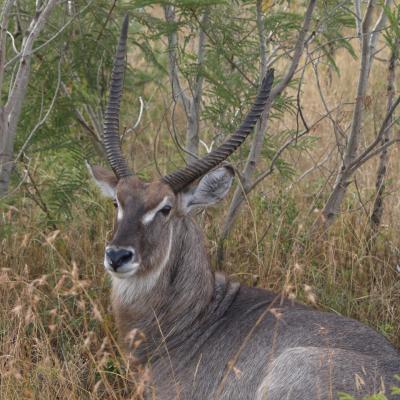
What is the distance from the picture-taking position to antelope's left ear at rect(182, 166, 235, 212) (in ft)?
16.7

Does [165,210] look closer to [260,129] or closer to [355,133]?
[260,129]

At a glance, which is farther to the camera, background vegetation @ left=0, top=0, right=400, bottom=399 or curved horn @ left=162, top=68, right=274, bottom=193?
background vegetation @ left=0, top=0, right=400, bottom=399

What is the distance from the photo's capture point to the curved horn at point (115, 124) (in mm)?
5141

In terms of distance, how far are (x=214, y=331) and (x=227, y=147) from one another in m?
1.06

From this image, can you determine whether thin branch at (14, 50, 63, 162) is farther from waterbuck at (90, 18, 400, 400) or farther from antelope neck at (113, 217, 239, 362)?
antelope neck at (113, 217, 239, 362)

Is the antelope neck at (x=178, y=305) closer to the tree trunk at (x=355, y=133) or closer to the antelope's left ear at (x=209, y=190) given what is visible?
the antelope's left ear at (x=209, y=190)

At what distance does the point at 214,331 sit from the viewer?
5062 mm

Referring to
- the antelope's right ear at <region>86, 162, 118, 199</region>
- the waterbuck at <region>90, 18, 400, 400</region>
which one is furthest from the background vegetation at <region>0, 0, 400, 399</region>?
the antelope's right ear at <region>86, 162, 118, 199</region>

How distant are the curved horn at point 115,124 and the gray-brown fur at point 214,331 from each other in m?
0.13

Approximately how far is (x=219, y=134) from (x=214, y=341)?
7.55 ft

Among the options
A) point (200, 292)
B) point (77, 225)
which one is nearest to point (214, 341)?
point (200, 292)

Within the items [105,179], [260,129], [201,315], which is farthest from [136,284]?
[260,129]

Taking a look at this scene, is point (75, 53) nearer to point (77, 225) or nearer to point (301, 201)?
point (77, 225)

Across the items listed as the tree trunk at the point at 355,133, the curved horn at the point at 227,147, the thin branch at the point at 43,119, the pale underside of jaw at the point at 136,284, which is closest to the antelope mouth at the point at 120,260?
the pale underside of jaw at the point at 136,284
